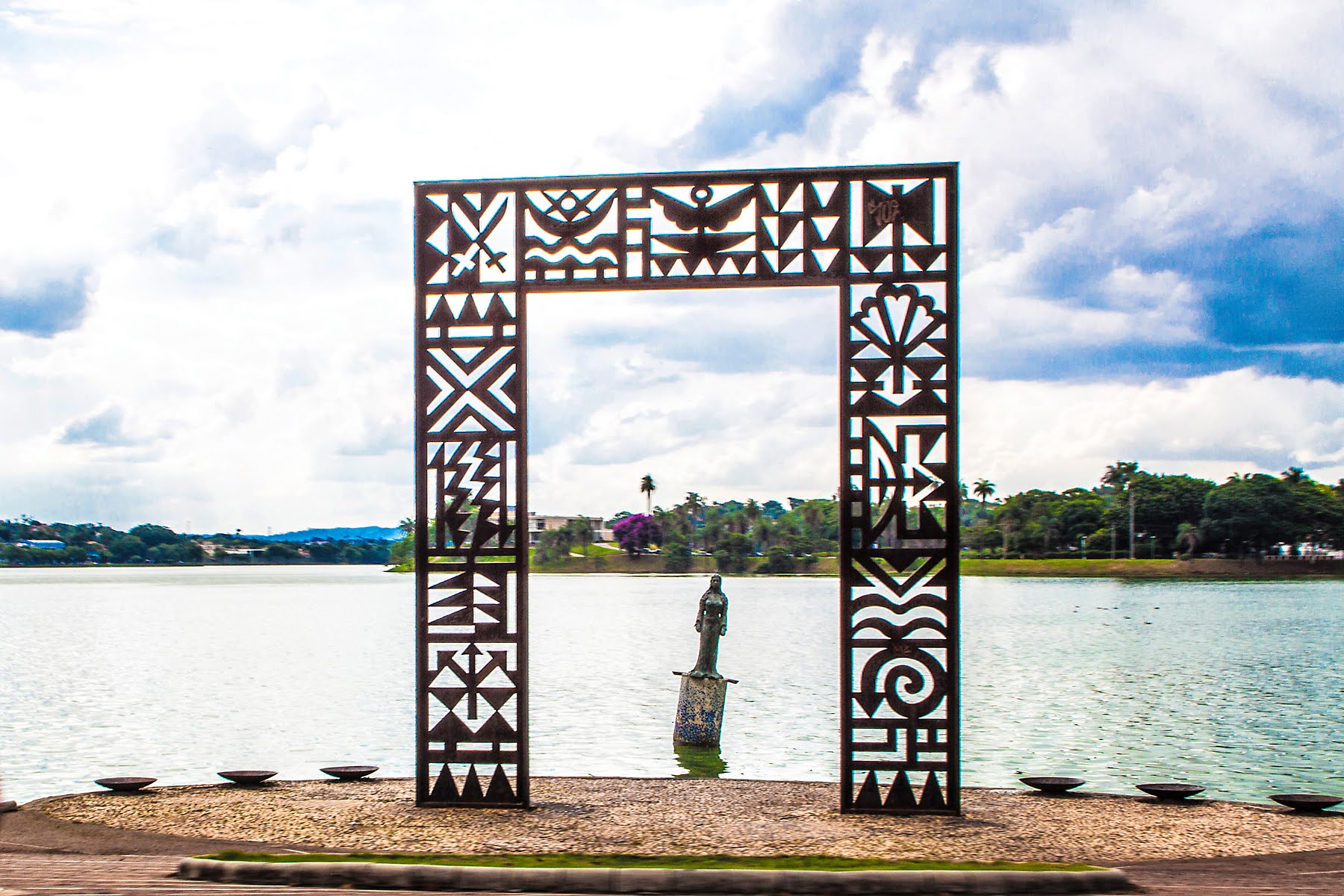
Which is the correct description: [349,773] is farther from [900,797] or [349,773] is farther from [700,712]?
[700,712]

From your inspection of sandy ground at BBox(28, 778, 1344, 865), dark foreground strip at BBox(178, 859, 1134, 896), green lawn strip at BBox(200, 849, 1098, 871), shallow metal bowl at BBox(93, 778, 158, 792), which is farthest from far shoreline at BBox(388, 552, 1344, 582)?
dark foreground strip at BBox(178, 859, 1134, 896)

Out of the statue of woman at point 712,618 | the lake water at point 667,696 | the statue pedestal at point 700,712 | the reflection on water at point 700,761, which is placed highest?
the statue of woman at point 712,618

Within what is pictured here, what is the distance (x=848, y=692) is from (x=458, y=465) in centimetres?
385

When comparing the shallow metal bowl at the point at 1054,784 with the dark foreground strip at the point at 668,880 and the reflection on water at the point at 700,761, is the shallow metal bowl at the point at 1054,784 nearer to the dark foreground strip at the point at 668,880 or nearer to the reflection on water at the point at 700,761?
the dark foreground strip at the point at 668,880

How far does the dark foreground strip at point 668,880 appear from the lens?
8.68 meters

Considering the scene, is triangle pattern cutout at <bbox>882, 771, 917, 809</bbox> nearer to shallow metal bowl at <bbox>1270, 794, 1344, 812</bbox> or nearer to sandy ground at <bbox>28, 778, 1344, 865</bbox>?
sandy ground at <bbox>28, 778, 1344, 865</bbox>

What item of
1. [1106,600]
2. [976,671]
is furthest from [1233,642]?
[1106,600]

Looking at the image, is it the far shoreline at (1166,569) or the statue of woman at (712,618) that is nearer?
the statue of woman at (712,618)

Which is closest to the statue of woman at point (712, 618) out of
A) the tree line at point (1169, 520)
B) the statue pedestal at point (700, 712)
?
the statue pedestal at point (700, 712)

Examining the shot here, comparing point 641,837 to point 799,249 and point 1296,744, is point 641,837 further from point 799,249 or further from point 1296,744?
point 1296,744

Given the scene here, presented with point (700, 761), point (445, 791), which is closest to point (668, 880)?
point (445, 791)

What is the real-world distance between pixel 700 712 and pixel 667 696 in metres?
10.1

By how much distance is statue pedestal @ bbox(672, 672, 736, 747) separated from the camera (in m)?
19.4

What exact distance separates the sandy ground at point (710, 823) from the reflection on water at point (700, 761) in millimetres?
5336
